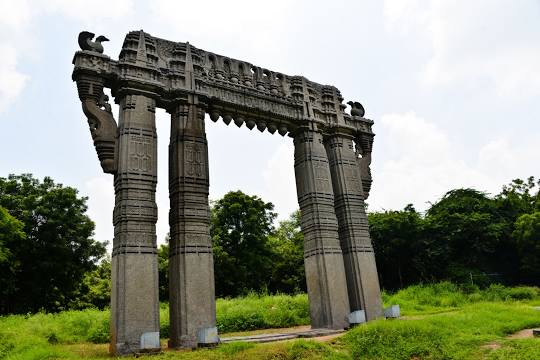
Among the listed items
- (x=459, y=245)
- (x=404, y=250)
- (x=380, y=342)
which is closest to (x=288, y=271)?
(x=404, y=250)

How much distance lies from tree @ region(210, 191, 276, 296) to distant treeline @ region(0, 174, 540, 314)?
0.06 meters

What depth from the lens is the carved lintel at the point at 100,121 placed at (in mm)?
8789

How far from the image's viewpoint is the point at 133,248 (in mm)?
8078

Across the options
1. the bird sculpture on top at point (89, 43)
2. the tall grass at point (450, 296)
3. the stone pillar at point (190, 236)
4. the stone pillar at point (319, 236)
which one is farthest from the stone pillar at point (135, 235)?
the tall grass at point (450, 296)

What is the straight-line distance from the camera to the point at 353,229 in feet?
38.3

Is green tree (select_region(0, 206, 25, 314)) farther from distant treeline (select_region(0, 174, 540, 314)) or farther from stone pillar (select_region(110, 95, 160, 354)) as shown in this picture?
stone pillar (select_region(110, 95, 160, 354))

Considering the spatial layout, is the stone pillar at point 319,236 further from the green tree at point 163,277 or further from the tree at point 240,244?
the tree at point 240,244

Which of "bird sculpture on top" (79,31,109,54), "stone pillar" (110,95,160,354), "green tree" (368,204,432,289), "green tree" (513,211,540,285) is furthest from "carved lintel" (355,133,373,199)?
"green tree" (513,211,540,285)

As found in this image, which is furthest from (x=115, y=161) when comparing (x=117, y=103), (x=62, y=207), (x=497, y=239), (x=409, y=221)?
(x=497, y=239)

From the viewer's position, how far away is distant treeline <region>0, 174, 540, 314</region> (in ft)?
74.7

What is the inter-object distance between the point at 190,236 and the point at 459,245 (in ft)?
69.7

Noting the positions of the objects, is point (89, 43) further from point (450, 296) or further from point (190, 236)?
point (450, 296)

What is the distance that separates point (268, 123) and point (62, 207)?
55.8 feet

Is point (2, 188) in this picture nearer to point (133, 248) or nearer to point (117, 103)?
point (117, 103)
